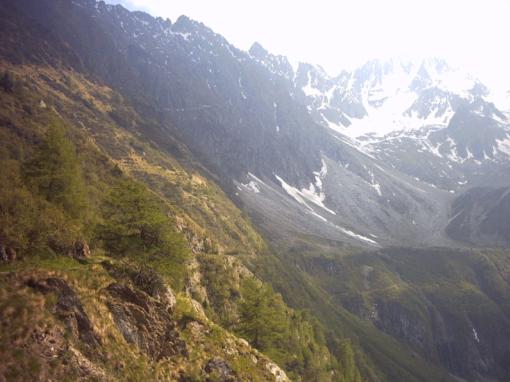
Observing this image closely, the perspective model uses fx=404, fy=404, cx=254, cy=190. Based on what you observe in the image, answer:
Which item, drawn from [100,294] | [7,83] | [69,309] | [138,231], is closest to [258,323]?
[138,231]

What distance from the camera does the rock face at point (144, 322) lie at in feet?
87.6

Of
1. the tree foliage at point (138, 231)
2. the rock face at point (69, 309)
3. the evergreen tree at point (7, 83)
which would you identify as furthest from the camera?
the evergreen tree at point (7, 83)

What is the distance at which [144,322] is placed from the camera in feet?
92.0

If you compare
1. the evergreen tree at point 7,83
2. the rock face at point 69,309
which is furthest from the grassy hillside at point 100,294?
the evergreen tree at point 7,83

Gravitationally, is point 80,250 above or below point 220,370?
above

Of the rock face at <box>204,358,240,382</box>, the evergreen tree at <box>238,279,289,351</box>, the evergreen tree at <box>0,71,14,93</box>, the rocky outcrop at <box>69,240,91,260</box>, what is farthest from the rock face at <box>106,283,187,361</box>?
the evergreen tree at <box>0,71,14,93</box>

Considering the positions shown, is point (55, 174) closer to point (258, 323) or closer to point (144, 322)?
point (144, 322)

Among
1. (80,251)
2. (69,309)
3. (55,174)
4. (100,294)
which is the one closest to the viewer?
(69,309)

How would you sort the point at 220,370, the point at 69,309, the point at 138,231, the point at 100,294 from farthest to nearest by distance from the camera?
the point at 138,231, the point at 220,370, the point at 100,294, the point at 69,309

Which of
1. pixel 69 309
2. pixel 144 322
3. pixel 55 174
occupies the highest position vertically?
pixel 55 174

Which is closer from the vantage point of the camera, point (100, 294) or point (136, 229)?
point (100, 294)

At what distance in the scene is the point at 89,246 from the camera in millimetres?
33812

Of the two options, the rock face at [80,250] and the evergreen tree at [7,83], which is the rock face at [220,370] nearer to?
the rock face at [80,250]

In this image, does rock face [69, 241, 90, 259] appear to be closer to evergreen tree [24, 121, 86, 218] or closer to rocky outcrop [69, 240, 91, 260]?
rocky outcrop [69, 240, 91, 260]
